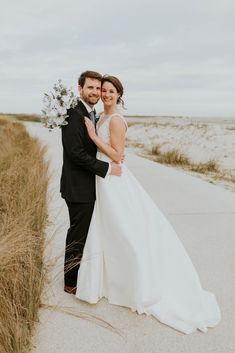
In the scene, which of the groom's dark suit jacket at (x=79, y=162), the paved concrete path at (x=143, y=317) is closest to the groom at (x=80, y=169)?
the groom's dark suit jacket at (x=79, y=162)

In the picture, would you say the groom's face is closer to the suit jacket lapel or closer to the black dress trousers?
the suit jacket lapel

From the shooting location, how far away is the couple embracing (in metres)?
3.03

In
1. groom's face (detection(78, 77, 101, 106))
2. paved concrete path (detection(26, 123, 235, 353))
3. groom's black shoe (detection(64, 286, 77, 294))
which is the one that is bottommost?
paved concrete path (detection(26, 123, 235, 353))

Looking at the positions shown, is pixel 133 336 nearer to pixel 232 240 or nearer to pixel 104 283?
pixel 104 283

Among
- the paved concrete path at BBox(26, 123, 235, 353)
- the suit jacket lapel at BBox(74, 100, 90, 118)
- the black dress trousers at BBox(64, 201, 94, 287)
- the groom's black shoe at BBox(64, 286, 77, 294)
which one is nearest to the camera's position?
the paved concrete path at BBox(26, 123, 235, 353)

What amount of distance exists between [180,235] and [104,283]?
1936 millimetres

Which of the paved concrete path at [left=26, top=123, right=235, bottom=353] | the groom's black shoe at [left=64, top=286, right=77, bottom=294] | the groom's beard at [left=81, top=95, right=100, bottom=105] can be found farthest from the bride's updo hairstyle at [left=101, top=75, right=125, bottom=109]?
the groom's black shoe at [left=64, top=286, right=77, bottom=294]

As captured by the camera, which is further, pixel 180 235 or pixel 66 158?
pixel 180 235

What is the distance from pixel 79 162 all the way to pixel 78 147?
114mm

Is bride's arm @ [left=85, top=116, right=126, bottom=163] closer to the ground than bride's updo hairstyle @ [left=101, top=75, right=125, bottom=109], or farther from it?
closer to the ground

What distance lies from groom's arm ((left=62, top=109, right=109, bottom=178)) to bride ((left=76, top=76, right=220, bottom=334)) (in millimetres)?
74

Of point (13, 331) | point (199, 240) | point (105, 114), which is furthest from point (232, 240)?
point (13, 331)

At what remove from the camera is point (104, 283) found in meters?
3.34

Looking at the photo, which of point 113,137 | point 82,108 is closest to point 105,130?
point 113,137
